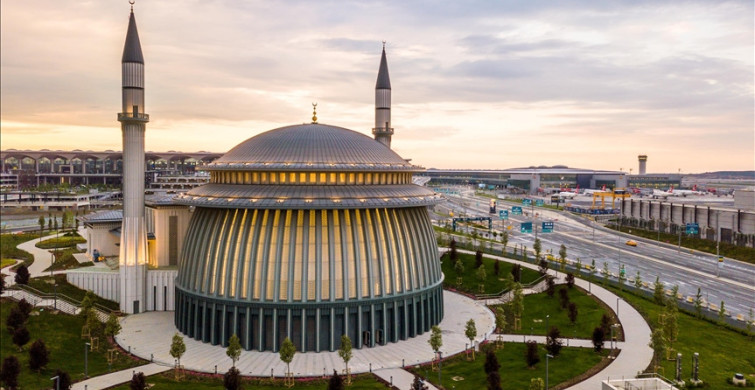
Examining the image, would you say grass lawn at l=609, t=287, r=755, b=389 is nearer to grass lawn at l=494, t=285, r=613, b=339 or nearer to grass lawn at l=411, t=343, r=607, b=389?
grass lawn at l=494, t=285, r=613, b=339

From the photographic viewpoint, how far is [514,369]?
164 feet

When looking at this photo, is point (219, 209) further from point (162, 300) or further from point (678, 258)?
point (678, 258)

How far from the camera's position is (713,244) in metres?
120

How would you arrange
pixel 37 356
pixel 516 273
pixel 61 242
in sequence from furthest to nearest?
pixel 61 242, pixel 516 273, pixel 37 356

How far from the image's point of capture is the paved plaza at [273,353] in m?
50.1

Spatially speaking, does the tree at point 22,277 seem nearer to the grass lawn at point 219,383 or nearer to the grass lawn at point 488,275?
the grass lawn at point 219,383

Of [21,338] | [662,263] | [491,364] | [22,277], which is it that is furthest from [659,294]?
[22,277]

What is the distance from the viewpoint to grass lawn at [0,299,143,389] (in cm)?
4591

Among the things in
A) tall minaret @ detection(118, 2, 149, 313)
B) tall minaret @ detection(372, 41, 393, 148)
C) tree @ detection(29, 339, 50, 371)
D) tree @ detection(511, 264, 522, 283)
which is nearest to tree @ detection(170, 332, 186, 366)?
tree @ detection(29, 339, 50, 371)

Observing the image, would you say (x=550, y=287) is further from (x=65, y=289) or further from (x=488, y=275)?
(x=65, y=289)

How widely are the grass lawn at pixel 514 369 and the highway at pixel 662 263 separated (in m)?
33.3

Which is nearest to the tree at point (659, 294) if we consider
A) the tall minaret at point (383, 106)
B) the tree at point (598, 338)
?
the tree at point (598, 338)

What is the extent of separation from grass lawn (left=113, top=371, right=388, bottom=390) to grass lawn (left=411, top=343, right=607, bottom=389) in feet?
18.3

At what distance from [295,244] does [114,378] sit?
67.3ft
